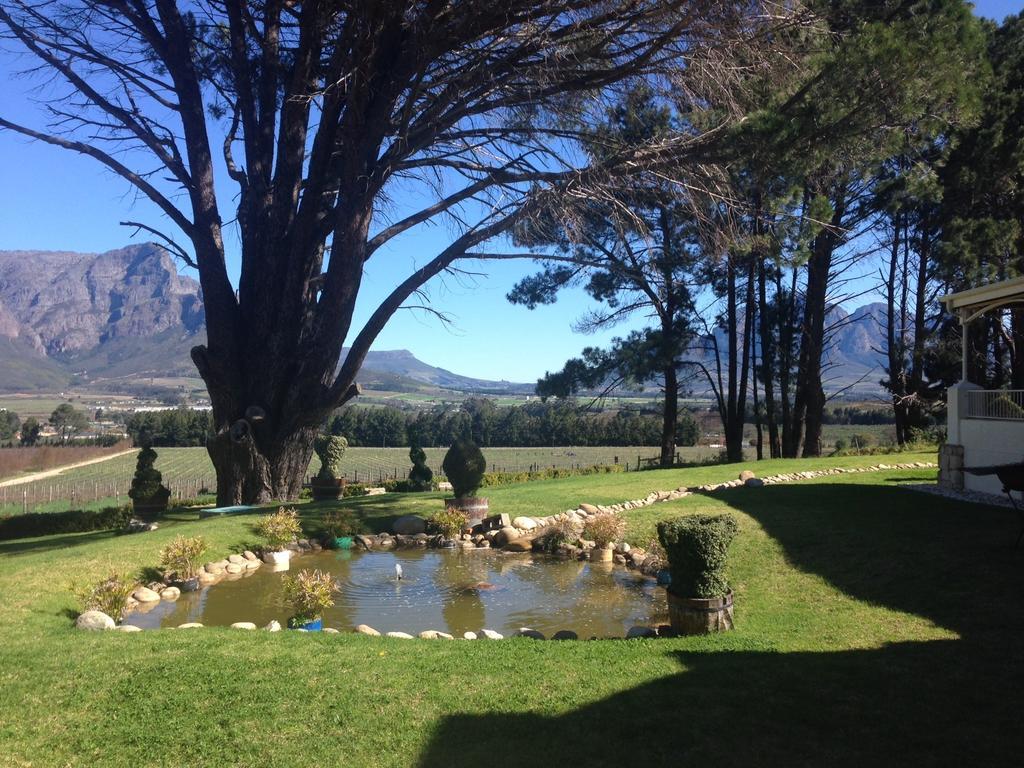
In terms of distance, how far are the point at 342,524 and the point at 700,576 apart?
22.8ft

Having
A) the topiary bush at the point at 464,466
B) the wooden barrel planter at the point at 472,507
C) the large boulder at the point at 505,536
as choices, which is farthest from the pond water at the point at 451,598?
the topiary bush at the point at 464,466

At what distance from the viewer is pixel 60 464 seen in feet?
131

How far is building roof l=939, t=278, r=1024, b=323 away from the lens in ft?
35.4

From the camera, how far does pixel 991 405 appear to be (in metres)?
11.4

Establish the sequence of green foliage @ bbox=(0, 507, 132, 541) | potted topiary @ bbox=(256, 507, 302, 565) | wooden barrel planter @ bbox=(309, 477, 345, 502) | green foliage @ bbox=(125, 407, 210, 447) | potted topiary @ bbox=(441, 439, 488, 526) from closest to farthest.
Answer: potted topiary @ bbox=(256, 507, 302, 565)
potted topiary @ bbox=(441, 439, 488, 526)
green foliage @ bbox=(0, 507, 132, 541)
wooden barrel planter @ bbox=(309, 477, 345, 502)
green foliage @ bbox=(125, 407, 210, 447)

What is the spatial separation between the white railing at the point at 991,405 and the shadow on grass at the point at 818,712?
18.9 ft

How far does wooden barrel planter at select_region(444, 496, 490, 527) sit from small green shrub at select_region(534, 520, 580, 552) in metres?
1.45

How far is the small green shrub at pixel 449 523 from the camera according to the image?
1089cm

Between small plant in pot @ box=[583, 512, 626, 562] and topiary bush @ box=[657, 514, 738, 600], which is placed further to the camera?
small plant in pot @ box=[583, 512, 626, 562]

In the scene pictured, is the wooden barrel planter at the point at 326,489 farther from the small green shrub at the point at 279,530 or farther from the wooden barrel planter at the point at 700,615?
the wooden barrel planter at the point at 700,615

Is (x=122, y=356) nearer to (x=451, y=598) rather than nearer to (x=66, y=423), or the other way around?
(x=66, y=423)

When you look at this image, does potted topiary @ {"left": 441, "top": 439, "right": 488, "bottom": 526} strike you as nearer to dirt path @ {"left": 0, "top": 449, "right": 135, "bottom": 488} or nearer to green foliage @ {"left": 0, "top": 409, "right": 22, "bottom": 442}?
dirt path @ {"left": 0, "top": 449, "right": 135, "bottom": 488}

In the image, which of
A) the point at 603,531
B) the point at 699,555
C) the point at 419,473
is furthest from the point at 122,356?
the point at 699,555

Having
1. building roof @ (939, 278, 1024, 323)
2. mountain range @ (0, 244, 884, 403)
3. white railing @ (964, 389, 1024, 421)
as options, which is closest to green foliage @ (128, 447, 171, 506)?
white railing @ (964, 389, 1024, 421)
